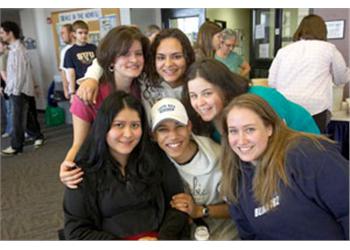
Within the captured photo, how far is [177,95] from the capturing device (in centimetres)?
149

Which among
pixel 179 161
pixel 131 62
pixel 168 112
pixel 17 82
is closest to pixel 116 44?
pixel 131 62

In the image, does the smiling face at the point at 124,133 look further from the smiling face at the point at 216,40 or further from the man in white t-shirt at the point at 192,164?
the smiling face at the point at 216,40

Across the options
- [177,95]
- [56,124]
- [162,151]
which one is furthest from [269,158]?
[56,124]

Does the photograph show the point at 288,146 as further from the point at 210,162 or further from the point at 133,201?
the point at 133,201

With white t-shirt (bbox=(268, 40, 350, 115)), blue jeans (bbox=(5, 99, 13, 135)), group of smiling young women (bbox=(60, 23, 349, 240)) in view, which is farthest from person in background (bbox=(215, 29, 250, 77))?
blue jeans (bbox=(5, 99, 13, 135))

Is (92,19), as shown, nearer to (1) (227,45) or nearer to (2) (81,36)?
(2) (81,36)

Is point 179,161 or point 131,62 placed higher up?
point 131,62

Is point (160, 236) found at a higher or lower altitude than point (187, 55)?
lower

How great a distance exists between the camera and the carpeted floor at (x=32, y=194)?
2250 millimetres

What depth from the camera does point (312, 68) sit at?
2031mm

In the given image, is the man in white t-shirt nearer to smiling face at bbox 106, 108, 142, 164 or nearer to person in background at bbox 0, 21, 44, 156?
smiling face at bbox 106, 108, 142, 164

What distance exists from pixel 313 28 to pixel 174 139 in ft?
4.17

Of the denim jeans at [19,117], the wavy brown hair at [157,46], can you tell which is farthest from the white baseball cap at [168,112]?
the denim jeans at [19,117]
